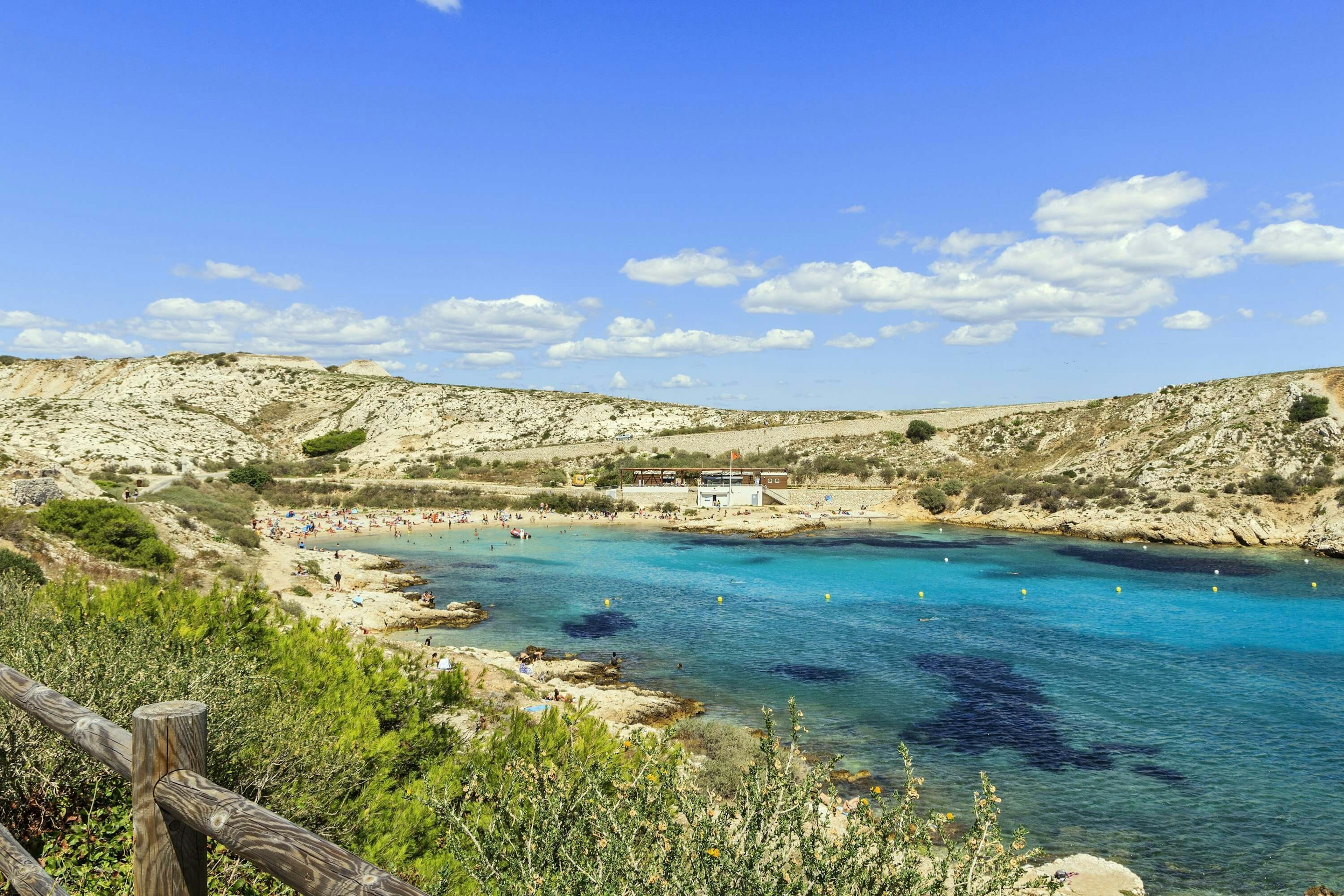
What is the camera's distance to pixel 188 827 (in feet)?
8.27

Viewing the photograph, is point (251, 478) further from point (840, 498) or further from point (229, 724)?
point (229, 724)

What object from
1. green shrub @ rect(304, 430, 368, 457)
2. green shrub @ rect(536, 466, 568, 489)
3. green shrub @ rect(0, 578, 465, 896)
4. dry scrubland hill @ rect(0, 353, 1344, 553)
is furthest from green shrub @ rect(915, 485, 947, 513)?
green shrub @ rect(304, 430, 368, 457)

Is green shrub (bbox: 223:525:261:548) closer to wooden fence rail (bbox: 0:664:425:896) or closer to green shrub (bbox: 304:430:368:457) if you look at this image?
wooden fence rail (bbox: 0:664:425:896)

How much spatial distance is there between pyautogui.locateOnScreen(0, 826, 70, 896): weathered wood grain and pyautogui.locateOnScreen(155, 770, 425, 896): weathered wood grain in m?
0.93

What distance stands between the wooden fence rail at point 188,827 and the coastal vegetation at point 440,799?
2.32 m

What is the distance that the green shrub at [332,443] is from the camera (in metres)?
93.4

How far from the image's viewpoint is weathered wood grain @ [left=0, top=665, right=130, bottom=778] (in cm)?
277

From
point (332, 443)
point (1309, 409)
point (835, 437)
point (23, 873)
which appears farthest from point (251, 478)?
point (1309, 409)

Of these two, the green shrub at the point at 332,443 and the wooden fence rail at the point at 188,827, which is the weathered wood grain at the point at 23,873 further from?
the green shrub at the point at 332,443

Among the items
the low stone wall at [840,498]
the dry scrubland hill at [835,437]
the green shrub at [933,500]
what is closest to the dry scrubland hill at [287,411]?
the dry scrubland hill at [835,437]

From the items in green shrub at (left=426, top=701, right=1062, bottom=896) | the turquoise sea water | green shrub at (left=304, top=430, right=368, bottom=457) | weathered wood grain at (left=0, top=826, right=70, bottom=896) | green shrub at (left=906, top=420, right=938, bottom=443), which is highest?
green shrub at (left=906, top=420, right=938, bottom=443)

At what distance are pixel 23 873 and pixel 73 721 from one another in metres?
0.59

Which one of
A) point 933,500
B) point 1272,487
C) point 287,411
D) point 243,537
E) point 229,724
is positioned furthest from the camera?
point 287,411

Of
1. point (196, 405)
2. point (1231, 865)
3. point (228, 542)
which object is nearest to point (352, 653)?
point (1231, 865)
